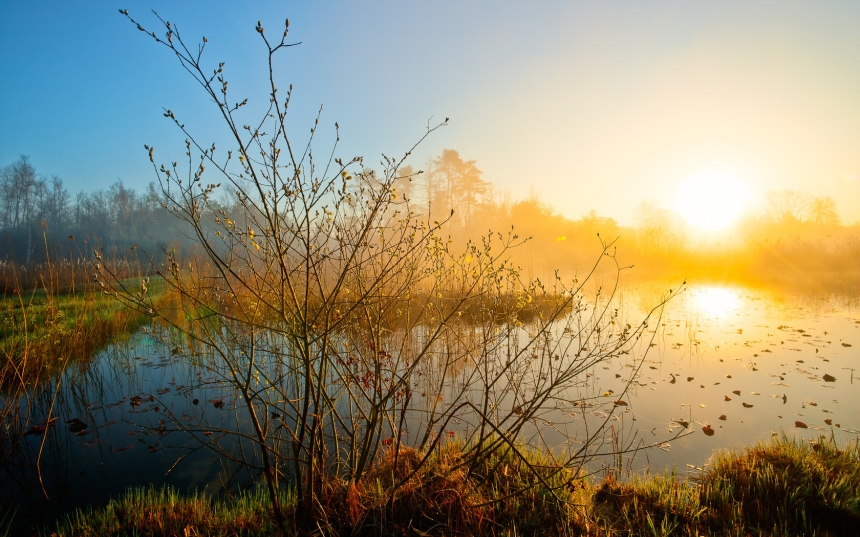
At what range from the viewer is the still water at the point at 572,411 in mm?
3402

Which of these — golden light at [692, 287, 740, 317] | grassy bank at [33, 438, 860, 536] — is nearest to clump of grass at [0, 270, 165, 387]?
grassy bank at [33, 438, 860, 536]

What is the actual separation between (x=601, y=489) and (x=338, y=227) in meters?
2.49

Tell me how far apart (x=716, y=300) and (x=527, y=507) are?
40.9 feet

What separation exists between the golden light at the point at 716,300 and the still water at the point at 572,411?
248 cm

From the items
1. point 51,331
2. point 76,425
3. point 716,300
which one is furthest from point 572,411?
point 716,300

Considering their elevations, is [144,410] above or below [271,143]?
below

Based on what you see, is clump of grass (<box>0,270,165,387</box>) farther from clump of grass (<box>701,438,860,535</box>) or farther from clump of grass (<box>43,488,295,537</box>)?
clump of grass (<box>701,438,860,535</box>)

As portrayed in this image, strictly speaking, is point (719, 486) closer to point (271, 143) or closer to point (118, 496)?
point (271, 143)

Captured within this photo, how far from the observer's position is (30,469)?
3.49 m

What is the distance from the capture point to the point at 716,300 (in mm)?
11891

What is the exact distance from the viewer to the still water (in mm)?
3402

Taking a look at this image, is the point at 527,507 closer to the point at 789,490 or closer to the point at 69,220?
the point at 789,490

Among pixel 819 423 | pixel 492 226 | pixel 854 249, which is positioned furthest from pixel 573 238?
pixel 819 423

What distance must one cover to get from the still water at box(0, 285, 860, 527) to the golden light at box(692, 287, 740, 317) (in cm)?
248
